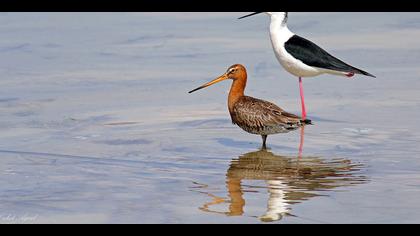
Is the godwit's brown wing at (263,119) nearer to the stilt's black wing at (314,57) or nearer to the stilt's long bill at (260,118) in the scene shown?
the stilt's long bill at (260,118)

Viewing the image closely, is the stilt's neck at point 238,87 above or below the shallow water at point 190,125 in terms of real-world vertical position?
above

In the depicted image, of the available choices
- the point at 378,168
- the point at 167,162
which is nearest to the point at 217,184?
the point at 167,162

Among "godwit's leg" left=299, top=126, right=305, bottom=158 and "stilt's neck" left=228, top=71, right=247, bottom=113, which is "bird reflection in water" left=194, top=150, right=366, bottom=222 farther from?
"stilt's neck" left=228, top=71, right=247, bottom=113

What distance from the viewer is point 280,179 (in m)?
8.18

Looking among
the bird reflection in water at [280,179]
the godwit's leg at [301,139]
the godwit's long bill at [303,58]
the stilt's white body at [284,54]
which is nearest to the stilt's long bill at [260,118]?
the godwit's leg at [301,139]

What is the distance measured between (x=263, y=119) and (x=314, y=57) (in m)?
1.72

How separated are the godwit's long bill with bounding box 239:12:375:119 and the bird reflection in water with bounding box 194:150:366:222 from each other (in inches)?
76.3

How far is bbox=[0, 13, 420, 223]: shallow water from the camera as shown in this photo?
23.7 feet

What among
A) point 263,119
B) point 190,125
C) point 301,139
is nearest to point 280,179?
point 263,119

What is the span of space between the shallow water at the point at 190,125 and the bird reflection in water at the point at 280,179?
0.06ft

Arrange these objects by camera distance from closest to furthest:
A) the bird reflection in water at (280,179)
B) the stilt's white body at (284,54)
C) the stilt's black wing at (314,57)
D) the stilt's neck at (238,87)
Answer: the bird reflection in water at (280,179) → the stilt's neck at (238,87) → the stilt's black wing at (314,57) → the stilt's white body at (284,54)

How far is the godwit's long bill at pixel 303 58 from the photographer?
1108cm

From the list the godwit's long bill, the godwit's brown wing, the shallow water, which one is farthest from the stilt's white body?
the godwit's brown wing
